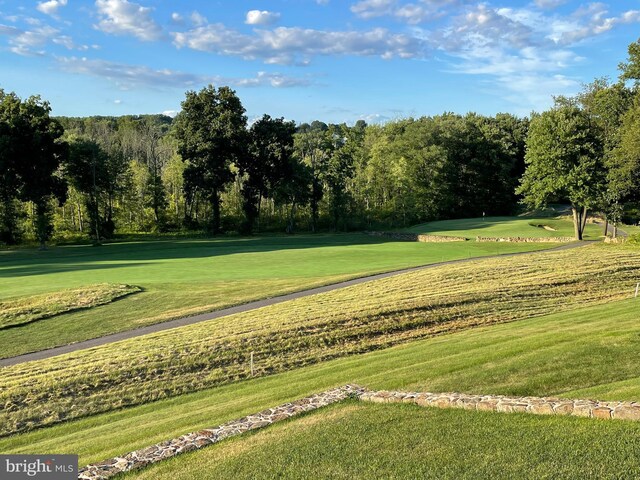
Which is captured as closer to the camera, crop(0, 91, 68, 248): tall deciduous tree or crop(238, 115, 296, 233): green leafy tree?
crop(0, 91, 68, 248): tall deciduous tree

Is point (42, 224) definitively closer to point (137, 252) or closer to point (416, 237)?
point (137, 252)

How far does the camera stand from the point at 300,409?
36.9ft

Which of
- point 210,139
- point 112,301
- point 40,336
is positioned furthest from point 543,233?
point 40,336

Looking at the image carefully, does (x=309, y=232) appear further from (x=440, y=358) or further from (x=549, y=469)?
(x=549, y=469)

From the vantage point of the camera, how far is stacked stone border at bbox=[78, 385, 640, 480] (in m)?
8.90

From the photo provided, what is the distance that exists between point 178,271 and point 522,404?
34398mm

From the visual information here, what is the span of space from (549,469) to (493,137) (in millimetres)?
97225

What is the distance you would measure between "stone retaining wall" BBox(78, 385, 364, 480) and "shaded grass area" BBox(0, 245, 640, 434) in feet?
20.1

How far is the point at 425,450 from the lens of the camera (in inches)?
331

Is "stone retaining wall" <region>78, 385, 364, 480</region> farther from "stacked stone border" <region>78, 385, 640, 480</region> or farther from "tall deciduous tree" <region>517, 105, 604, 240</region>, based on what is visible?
"tall deciduous tree" <region>517, 105, 604, 240</region>

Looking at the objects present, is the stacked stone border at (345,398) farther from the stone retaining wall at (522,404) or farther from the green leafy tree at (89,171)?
the green leafy tree at (89,171)

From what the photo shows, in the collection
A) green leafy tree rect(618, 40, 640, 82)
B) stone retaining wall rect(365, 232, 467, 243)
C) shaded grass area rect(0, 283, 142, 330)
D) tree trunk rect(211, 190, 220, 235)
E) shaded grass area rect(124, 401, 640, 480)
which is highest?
green leafy tree rect(618, 40, 640, 82)

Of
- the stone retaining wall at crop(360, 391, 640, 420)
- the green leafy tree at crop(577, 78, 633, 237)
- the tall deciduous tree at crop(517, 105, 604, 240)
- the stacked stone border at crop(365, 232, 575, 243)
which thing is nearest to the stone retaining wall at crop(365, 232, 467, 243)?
the stacked stone border at crop(365, 232, 575, 243)

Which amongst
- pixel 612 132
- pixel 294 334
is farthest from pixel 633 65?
pixel 294 334
